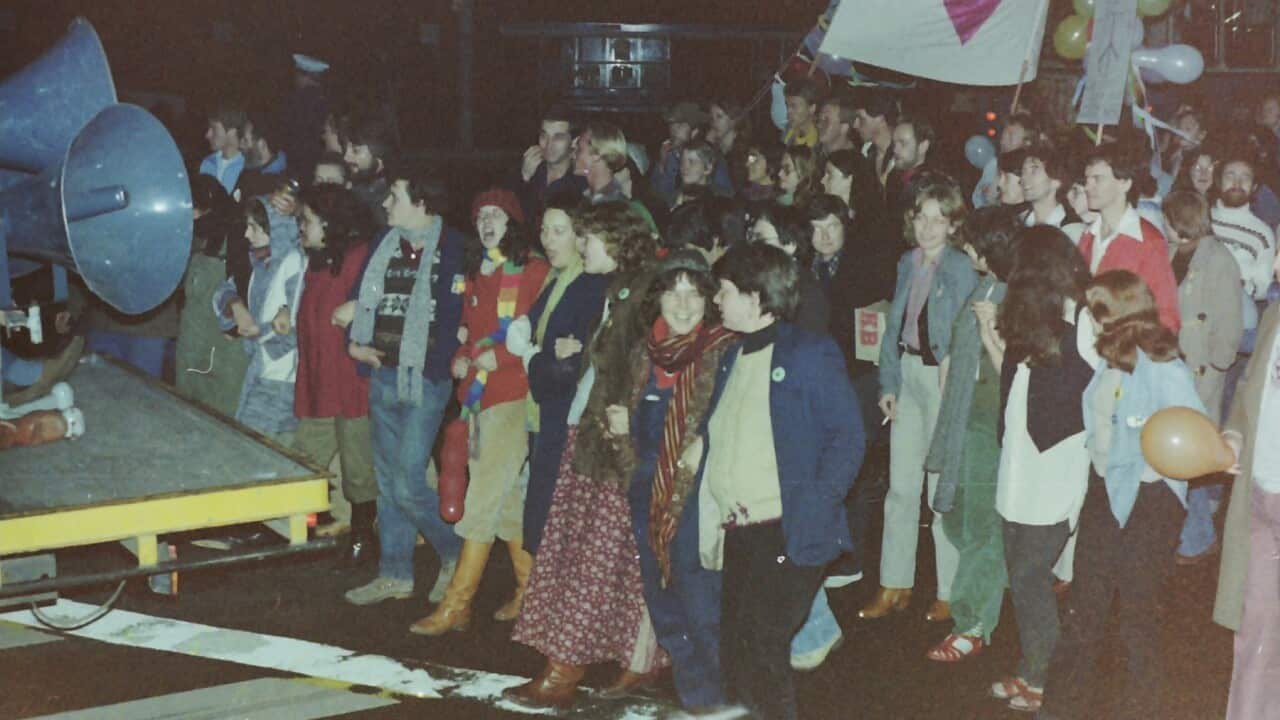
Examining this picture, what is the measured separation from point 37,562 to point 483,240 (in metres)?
3.24

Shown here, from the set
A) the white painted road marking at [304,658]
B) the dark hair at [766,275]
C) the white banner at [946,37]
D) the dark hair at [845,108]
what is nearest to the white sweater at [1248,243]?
the white banner at [946,37]

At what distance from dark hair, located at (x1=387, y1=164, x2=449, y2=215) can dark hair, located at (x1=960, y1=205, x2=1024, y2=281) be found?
2.43 meters

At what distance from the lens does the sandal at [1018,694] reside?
6.48 m

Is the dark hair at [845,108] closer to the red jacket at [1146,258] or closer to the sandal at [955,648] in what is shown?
the red jacket at [1146,258]

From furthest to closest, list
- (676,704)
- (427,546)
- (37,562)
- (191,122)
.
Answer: (191,122) < (427,546) < (676,704) < (37,562)

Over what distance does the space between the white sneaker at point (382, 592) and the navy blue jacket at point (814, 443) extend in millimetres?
2982

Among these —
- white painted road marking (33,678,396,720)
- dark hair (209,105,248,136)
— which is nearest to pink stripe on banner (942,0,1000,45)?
dark hair (209,105,248,136)

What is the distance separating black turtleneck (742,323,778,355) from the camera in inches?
228

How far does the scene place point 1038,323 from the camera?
20.2 ft

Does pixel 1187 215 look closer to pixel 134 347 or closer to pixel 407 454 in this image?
pixel 407 454

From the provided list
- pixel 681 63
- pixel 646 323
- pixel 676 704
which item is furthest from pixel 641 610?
pixel 681 63

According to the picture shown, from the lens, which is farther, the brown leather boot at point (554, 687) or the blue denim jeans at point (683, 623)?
the brown leather boot at point (554, 687)

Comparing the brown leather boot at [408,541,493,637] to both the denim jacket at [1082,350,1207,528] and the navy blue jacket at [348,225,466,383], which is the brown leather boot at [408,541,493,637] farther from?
the denim jacket at [1082,350,1207,528]

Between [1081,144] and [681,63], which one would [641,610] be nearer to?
[1081,144]
